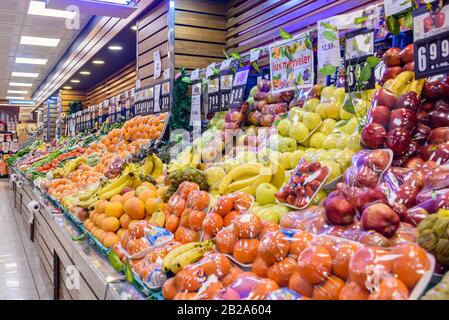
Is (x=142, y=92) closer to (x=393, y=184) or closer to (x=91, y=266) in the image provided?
(x=91, y=266)

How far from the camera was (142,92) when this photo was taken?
5.30 meters

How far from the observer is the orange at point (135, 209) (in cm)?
215

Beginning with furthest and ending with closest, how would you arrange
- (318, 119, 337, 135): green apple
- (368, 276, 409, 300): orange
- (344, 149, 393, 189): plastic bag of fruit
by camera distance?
(318, 119, 337, 135): green apple
(344, 149, 393, 189): plastic bag of fruit
(368, 276, 409, 300): orange

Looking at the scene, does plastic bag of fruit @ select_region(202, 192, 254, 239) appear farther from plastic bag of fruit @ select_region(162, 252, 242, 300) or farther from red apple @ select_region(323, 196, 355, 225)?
red apple @ select_region(323, 196, 355, 225)

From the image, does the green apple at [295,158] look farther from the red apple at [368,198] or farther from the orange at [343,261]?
the orange at [343,261]

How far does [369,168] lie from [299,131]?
0.80 meters

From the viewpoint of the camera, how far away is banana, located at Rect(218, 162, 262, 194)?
2.05 meters

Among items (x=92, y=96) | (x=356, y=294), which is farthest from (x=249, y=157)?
(x=92, y=96)

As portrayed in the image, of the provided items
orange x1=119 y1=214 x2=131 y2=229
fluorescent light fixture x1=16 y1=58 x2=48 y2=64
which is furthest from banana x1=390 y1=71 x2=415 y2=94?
fluorescent light fixture x1=16 y1=58 x2=48 y2=64

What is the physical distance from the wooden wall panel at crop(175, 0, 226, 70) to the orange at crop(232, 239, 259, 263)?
3.68m

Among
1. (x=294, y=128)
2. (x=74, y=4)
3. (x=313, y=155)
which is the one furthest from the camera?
(x=74, y=4)

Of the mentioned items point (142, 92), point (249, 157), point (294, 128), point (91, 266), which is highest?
point (142, 92)

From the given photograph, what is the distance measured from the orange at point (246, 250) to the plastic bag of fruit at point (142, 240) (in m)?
0.44

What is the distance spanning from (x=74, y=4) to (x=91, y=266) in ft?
11.5
